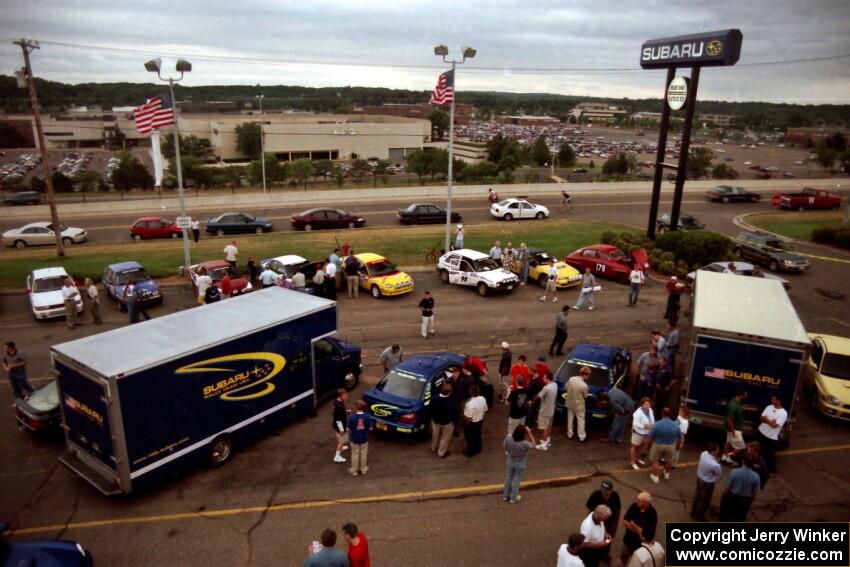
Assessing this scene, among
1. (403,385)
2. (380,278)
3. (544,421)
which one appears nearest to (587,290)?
(380,278)

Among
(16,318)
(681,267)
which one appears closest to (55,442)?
(16,318)

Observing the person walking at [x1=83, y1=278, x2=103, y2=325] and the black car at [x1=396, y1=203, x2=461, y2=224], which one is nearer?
the person walking at [x1=83, y1=278, x2=103, y2=325]

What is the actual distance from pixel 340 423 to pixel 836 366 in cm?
1268

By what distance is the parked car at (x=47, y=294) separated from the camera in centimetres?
2008

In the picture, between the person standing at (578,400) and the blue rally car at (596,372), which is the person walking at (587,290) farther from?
the person standing at (578,400)

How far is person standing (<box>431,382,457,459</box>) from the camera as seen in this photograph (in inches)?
448

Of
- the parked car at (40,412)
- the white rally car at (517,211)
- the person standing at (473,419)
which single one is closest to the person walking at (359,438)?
the person standing at (473,419)

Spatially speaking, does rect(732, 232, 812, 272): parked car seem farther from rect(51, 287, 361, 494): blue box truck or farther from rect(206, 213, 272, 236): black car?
rect(206, 213, 272, 236): black car

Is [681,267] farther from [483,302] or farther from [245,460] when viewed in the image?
[245,460]

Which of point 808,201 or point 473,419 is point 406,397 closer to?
point 473,419

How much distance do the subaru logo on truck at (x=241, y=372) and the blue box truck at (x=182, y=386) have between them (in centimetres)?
2

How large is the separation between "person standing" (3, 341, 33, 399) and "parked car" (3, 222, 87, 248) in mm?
24740

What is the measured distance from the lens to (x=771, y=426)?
35.8ft

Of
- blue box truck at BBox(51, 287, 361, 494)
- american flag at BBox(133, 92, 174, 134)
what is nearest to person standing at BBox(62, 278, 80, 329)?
american flag at BBox(133, 92, 174, 134)
